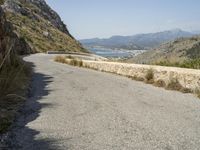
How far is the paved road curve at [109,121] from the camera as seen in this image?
7.11 m

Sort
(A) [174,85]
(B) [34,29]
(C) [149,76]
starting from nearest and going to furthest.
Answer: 1. (A) [174,85]
2. (C) [149,76]
3. (B) [34,29]

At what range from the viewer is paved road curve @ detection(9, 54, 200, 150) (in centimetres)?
711

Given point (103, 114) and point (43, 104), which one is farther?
point (43, 104)

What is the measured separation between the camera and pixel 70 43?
93.2 m

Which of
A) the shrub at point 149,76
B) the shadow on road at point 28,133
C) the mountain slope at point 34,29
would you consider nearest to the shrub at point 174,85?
the shrub at point 149,76

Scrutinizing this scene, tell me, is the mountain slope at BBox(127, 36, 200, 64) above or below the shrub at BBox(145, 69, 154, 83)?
below

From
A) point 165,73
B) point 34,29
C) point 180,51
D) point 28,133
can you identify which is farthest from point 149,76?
point 180,51

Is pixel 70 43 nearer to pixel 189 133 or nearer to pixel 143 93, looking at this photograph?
pixel 143 93

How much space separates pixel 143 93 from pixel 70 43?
3163 inches

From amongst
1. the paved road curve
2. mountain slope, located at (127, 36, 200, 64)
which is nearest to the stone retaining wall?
the paved road curve

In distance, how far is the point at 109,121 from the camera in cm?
895

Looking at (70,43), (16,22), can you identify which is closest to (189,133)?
(16,22)

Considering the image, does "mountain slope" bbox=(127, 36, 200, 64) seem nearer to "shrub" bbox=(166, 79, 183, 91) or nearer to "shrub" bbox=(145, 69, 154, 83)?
"shrub" bbox=(145, 69, 154, 83)

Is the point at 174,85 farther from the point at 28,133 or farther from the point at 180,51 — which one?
the point at 180,51
